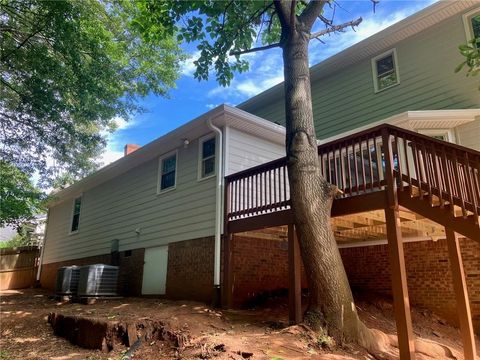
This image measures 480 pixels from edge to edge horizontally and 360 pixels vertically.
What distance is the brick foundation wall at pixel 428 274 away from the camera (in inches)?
318

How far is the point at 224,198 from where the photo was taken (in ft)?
29.2

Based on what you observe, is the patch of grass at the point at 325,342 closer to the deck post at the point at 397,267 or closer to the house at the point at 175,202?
the deck post at the point at 397,267

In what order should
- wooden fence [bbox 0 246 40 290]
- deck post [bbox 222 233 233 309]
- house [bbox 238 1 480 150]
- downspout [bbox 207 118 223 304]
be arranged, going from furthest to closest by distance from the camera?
wooden fence [bbox 0 246 40 290]
house [bbox 238 1 480 150]
downspout [bbox 207 118 223 304]
deck post [bbox 222 233 233 309]

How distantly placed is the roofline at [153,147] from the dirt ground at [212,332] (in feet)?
14.3

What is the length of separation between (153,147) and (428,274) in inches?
320

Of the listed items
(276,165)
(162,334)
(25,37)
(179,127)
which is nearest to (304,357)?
(162,334)

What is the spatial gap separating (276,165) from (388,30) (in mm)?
6293

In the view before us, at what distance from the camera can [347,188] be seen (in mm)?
6719

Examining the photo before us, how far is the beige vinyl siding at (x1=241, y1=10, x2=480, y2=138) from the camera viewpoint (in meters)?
9.84

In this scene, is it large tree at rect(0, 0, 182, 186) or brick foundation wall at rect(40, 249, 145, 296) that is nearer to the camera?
large tree at rect(0, 0, 182, 186)

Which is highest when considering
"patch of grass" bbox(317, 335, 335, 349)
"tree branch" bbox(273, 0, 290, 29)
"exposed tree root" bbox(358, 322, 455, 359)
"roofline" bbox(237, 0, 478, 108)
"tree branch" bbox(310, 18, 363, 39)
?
"roofline" bbox(237, 0, 478, 108)

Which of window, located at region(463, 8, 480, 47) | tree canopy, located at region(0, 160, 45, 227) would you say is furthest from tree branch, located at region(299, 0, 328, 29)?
tree canopy, located at region(0, 160, 45, 227)

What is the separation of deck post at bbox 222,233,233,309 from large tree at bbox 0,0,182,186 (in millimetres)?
4886

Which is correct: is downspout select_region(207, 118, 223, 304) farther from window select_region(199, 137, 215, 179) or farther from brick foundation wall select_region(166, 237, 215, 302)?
window select_region(199, 137, 215, 179)
